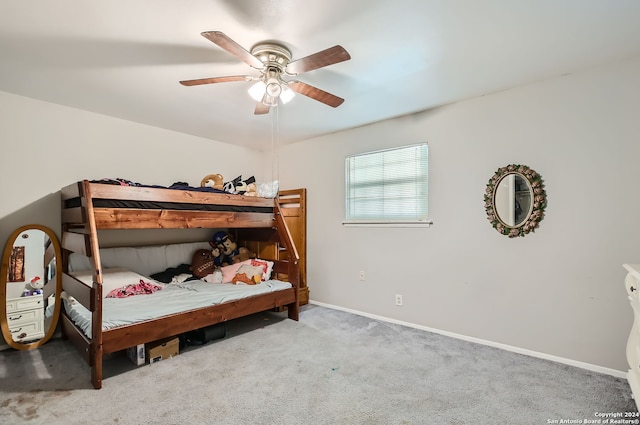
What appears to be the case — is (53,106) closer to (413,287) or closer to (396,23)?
(396,23)

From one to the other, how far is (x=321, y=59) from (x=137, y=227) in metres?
2.08

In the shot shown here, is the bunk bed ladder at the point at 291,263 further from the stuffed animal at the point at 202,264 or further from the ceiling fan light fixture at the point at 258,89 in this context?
the ceiling fan light fixture at the point at 258,89

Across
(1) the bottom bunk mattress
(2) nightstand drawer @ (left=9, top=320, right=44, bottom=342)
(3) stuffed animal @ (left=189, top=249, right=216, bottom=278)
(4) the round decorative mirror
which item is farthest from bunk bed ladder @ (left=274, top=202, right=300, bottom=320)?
(2) nightstand drawer @ (left=9, top=320, right=44, bottom=342)

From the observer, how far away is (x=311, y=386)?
2.13 meters

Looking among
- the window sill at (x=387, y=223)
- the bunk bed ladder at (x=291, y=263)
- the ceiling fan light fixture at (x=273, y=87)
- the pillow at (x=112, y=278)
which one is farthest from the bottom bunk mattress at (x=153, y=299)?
the ceiling fan light fixture at (x=273, y=87)

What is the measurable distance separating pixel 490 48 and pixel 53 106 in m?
3.86

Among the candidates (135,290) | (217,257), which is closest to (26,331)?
(135,290)

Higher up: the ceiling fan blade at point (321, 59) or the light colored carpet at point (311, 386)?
the ceiling fan blade at point (321, 59)

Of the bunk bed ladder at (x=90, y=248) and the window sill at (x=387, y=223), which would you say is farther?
the window sill at (x=387, y=223)

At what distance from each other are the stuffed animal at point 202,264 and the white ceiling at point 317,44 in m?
1.81

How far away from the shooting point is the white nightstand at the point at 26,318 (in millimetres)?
2797

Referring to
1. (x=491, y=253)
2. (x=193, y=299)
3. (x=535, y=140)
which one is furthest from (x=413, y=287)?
(x=193, y=299)

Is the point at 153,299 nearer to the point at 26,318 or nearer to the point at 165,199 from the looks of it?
the point at 165,199

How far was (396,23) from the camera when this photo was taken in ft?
5.88
